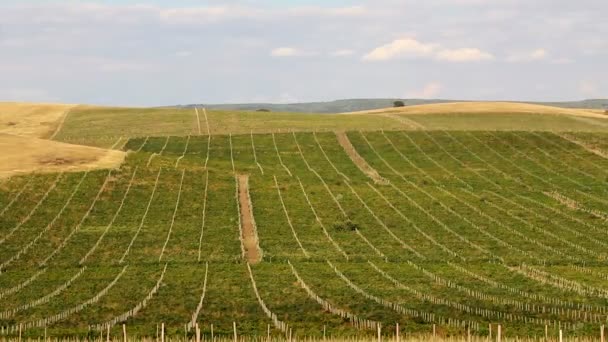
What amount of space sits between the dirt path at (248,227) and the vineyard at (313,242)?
0.85ft

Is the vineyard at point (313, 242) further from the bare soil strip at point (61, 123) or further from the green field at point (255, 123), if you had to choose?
the bare soil strip at point (61, 123)

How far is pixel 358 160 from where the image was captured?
9400 cm

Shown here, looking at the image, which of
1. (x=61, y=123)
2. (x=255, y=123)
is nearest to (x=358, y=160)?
(x=255, y=123)

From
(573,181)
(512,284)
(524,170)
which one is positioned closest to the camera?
(512,284)

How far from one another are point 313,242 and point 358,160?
122ft

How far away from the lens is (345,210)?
6738 centimetres

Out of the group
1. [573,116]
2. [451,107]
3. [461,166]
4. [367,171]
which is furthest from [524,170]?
[451,107]

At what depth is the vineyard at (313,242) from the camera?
38.1m

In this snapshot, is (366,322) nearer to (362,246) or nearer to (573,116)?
(362,246)

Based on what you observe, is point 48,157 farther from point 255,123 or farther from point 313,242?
point 255,123

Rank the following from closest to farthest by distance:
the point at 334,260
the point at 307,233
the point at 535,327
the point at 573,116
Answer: the point at 535,327, the point at 334,260, the point at 307,233, the point at 573,116

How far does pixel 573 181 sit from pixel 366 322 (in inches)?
1983

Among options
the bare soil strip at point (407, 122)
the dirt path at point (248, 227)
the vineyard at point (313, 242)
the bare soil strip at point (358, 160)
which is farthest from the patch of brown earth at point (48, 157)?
the bare soil strip at point (407, 122)

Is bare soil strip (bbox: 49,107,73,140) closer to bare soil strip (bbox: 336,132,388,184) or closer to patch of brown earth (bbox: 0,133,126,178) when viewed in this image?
patch of brown earth (bbox: 0,133,126,178)
